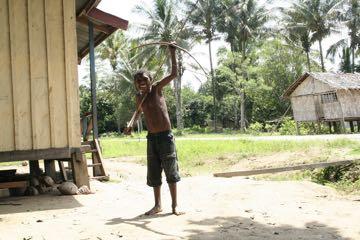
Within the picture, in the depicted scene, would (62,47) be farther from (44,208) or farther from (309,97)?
(309,97)

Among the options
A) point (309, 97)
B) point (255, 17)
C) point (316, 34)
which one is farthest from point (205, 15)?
point (309, 97)

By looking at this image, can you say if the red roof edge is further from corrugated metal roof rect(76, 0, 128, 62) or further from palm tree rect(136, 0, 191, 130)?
palm tree rect(136, 0, 191, 130)

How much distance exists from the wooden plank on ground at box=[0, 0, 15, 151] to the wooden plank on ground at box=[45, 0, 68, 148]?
550 millimetres

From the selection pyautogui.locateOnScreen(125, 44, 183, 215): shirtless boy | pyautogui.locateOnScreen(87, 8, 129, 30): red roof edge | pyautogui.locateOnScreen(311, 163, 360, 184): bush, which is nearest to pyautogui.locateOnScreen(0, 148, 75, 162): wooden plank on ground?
pyautogui.locateOnScreen(125, 44, 183, 215): shirtless boy

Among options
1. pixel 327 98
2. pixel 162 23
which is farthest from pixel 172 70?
pixel 162 23

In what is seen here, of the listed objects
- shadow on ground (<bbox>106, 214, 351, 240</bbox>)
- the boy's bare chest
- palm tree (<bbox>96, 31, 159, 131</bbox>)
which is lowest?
shadow on ground (<bbox>106, 214, 351, 240</bbox>)

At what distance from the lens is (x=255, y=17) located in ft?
129

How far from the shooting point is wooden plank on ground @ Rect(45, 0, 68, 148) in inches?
261

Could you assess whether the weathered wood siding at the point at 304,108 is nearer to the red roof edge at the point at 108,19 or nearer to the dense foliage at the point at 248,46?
the dense foliage at the point at 248,46

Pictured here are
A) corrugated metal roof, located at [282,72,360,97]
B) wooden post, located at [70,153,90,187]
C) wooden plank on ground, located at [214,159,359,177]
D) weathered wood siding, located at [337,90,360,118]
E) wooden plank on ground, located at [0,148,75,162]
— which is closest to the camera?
wooden plank on ground, located at [0,148,75,162]

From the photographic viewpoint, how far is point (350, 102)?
1051 inches

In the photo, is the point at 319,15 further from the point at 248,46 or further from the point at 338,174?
the point at 338,174

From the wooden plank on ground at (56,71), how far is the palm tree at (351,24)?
35.3 metres

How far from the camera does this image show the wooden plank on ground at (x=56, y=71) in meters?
6.64
